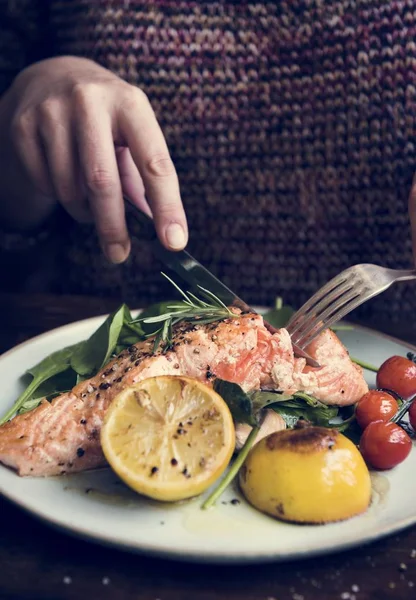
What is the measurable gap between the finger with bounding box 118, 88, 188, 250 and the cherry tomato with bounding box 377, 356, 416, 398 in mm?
539

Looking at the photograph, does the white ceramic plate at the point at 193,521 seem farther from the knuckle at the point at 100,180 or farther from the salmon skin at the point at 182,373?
the knuckle at the point at 100,180

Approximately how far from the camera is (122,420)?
1.12 meters

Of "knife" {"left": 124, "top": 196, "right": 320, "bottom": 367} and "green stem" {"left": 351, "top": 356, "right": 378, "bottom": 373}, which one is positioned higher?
"knife" {"left": 124, "top": 196, "right": 320, "bottom": 367}

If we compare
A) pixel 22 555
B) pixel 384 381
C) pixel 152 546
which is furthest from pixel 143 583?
pixel 384 381

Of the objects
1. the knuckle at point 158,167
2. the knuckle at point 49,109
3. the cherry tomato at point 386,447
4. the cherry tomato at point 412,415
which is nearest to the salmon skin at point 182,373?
the cherry tomato at point 412,415

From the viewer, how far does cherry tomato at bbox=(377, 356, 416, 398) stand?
4.90 feet

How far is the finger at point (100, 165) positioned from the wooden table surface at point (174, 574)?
0.73 meters

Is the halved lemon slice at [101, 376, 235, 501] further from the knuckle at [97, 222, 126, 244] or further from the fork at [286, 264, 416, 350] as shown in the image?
the knuckle at [97, 222, 126, 244]

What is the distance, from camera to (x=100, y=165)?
5.10 ft

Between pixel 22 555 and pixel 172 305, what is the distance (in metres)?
0.74

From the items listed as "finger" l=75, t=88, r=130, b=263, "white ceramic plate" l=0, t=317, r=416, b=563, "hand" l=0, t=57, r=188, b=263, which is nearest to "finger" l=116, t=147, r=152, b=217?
"hand" l=0, t=57, r=188, b=263

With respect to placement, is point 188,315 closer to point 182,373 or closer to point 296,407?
point 182,373

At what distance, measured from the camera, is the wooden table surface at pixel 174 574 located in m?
0.95

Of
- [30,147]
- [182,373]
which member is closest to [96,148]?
[30,147]
